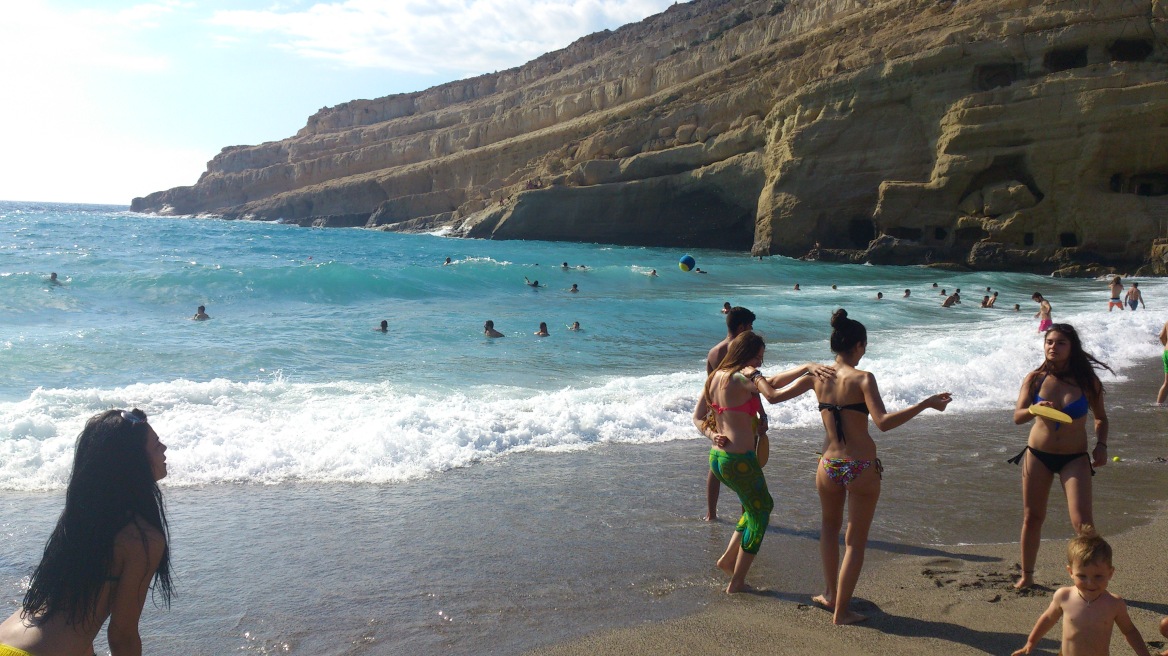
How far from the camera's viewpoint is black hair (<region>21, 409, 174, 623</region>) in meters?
2.69

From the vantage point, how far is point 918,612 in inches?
180

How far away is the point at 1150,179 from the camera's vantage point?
3025 centimetres

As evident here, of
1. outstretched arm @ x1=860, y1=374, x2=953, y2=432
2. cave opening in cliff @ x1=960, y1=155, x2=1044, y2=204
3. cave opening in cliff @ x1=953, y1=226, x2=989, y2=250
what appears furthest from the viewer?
cave opening in cliff @ x1=953, y1=226, x2=989, y2=250

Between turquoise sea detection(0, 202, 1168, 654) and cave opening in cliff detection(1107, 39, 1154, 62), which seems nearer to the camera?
turquoise sea detection(0, 202, 1168, 654)

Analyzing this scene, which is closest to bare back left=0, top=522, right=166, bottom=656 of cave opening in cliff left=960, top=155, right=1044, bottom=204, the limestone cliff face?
the limestone cliff face

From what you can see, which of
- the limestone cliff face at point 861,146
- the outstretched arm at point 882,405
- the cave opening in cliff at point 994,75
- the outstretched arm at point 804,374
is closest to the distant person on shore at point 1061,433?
the outstretched arm at point 882,405

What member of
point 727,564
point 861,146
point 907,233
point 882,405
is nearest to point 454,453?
point 727,564

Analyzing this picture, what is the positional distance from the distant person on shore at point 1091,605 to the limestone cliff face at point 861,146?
30.5 m

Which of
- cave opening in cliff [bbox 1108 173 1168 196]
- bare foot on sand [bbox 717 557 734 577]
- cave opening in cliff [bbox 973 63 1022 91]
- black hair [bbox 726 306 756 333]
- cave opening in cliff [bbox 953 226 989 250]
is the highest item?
cave opening in cliff [bbox 973 63 1022 91]

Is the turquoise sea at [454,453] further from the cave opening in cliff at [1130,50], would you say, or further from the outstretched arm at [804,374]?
the cave opening in cliff at [1130,50]

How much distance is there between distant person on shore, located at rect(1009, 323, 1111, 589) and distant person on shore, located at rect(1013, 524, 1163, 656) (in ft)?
4.09

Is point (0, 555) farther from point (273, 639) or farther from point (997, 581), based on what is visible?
point (997, 581)

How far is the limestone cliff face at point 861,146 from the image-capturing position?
30031 millimetres

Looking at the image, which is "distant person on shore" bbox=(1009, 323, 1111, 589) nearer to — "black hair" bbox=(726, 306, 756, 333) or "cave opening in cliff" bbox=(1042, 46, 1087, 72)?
"black hair" bbox=(726, 306, 756, 333)
